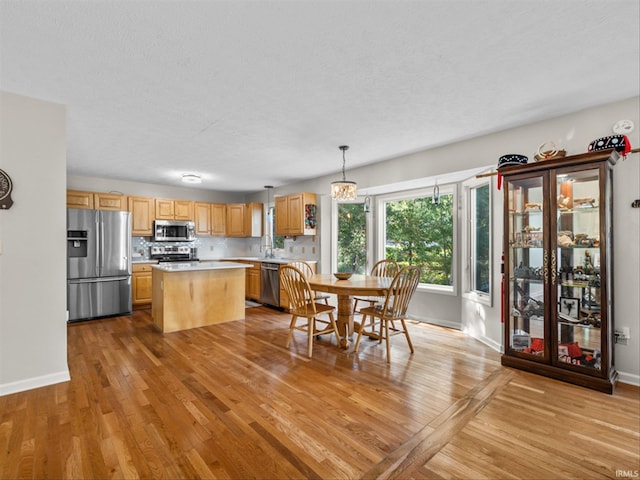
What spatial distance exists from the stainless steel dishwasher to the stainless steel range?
1.74m

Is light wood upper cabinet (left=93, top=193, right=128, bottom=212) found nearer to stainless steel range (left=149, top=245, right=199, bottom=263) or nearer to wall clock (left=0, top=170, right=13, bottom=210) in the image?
stainless steel range (left=149, top=245, right=199, bottom=263)

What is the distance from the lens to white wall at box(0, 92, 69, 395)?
2602 millimetres

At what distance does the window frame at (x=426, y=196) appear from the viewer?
462 cm

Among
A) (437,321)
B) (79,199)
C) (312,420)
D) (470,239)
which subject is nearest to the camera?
(312,420)

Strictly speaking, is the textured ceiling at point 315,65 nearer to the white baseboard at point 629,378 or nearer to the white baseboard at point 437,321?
the white baseboard at point 629,378

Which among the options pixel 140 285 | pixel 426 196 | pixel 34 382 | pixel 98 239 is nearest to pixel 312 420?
pixel 34 382

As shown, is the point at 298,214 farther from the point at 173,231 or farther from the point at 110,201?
the point at 110,201

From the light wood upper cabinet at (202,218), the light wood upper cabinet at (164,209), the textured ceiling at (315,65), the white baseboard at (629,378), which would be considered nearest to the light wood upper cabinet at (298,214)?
the light wood upper cabinet at (202,218)

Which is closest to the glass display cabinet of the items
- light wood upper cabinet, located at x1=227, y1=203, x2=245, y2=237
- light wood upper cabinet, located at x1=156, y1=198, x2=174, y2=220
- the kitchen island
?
the kitchen island

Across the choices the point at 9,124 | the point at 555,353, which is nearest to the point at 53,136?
the point at 9,124

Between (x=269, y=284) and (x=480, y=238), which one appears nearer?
(x=480, y=238)

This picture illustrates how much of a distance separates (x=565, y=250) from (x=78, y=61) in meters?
4.18

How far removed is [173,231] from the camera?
21.2 feet

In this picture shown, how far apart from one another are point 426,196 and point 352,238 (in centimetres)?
147
